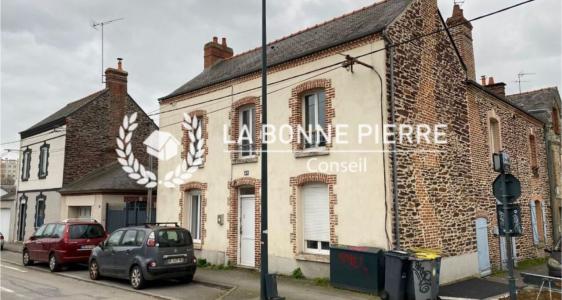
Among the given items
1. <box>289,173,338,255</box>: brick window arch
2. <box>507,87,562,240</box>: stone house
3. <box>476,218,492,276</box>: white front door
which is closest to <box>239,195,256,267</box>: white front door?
<box>289,173,338,255</box>: brick window arch

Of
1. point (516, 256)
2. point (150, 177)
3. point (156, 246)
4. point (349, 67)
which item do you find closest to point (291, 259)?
point (156, 246)

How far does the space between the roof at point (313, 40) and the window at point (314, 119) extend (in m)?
1.24

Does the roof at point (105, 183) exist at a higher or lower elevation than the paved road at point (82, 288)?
higher

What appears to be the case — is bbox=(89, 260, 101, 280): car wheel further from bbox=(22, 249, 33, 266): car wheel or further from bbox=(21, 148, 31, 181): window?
bbox=(21, 148, 31, 181): window

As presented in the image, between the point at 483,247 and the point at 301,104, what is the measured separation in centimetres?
718

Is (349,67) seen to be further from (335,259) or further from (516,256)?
(516,256)

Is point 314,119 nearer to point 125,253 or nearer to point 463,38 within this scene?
point 125,253

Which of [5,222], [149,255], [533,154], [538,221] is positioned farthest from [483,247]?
[5,222]

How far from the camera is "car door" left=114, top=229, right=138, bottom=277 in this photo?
10922 millimetres

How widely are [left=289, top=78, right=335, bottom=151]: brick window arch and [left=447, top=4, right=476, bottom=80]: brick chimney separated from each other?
6.85 metres

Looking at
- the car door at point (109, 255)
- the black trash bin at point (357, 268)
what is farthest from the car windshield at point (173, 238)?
Result: the black trash bin at point (357, 268)

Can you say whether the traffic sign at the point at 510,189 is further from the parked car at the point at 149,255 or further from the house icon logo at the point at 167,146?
the house icon logo at the point at 167,146

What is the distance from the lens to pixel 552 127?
66.7 ft

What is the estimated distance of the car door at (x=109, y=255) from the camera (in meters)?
11.5
